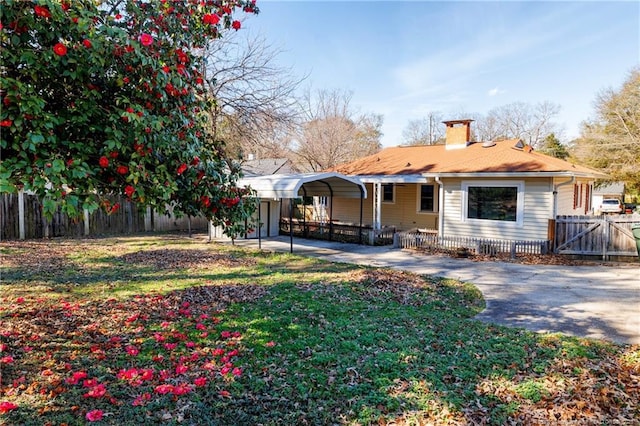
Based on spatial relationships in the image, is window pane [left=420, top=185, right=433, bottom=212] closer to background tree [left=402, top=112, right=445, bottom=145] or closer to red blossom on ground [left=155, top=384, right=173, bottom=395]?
red blossom on ground [left=155, top=384, right=173, bottom=395]

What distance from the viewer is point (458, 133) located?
1730 cm

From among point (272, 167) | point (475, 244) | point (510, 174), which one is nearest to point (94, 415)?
point (475, 244)

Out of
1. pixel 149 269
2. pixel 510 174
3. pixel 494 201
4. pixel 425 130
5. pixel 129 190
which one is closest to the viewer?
pixel 129 190

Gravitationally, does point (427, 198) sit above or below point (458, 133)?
below

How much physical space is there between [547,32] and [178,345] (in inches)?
545

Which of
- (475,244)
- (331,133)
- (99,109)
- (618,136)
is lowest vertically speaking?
(475,244)

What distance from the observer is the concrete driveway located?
5.65 meters

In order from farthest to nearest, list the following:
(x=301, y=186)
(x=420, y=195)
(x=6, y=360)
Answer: (x=420, y=195) → (x=301, y=186) → (x=6, y=360)

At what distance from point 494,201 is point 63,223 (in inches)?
634

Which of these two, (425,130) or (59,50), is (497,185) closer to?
(59,50)

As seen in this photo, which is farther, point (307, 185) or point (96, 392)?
point (307, 185)

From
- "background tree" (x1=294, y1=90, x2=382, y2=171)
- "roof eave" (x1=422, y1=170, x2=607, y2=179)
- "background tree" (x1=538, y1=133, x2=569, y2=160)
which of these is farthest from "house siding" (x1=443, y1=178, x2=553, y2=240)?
"background tree" (x1=538, y1=133, x2=569, y2=160)

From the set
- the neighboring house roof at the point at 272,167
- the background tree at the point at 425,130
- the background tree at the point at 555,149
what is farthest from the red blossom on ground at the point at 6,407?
the background tree at the point at 425,130

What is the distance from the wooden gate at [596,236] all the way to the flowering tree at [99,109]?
37.1ft
